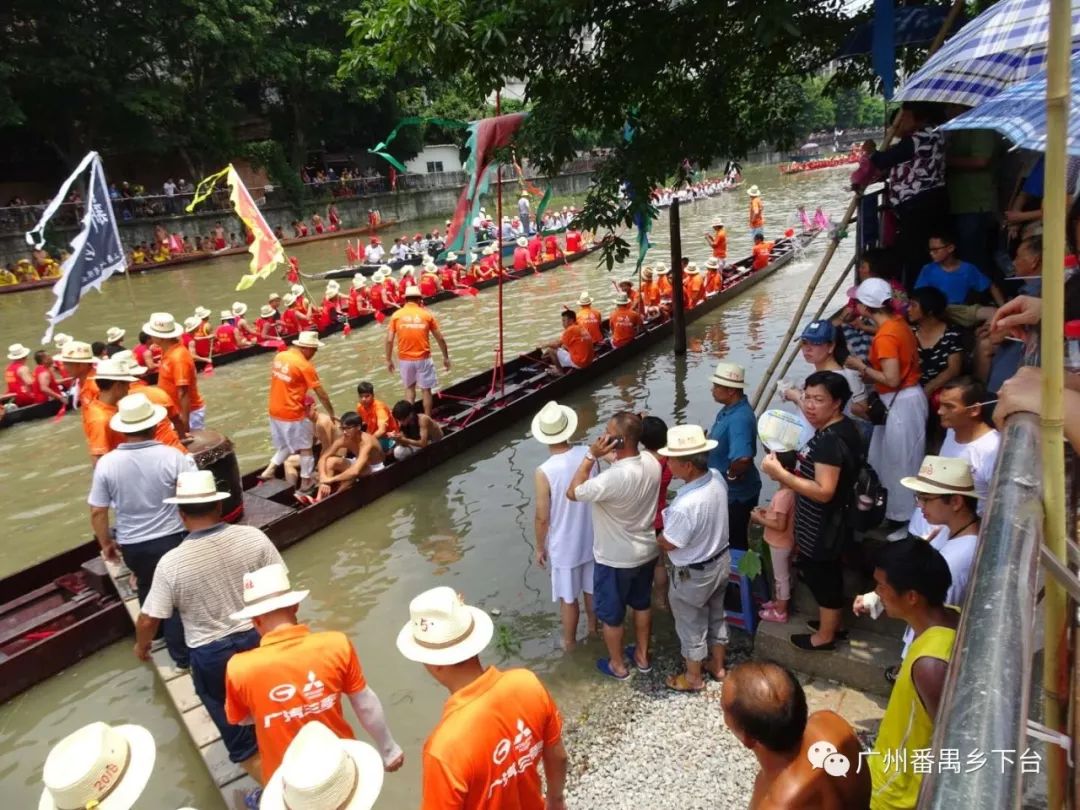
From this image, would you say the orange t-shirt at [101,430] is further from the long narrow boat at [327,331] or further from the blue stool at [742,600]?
the blue stool at [742,600]

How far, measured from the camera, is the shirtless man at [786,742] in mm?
2551

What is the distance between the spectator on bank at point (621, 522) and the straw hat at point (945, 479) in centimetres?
186

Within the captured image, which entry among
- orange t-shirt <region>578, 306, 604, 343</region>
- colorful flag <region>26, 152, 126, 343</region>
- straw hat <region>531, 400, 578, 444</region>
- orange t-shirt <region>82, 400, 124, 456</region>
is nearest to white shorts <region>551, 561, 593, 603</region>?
straw hat <region>531, 400, 578, 444</region>

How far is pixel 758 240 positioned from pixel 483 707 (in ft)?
67.1

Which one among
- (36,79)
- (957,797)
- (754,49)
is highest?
(36,79)

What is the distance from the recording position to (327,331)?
17.6 meters

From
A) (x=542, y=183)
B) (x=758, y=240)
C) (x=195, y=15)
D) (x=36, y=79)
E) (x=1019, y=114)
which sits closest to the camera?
(x=1019, y=114)

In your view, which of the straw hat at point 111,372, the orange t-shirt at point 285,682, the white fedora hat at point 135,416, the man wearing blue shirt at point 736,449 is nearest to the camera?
the orange t-shirt at point 285,682

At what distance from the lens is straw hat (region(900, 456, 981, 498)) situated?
3.69m

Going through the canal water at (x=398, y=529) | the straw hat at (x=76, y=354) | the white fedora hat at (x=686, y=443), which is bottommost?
the canal water at (x=398, y=529)

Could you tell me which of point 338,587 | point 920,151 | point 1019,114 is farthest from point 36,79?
point 1019,114

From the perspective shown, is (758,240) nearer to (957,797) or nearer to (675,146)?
(675,146)

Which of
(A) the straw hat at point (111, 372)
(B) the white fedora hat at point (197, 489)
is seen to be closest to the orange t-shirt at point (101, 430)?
(A) the straw hat at point (111, 372)

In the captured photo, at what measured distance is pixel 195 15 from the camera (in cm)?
3478
